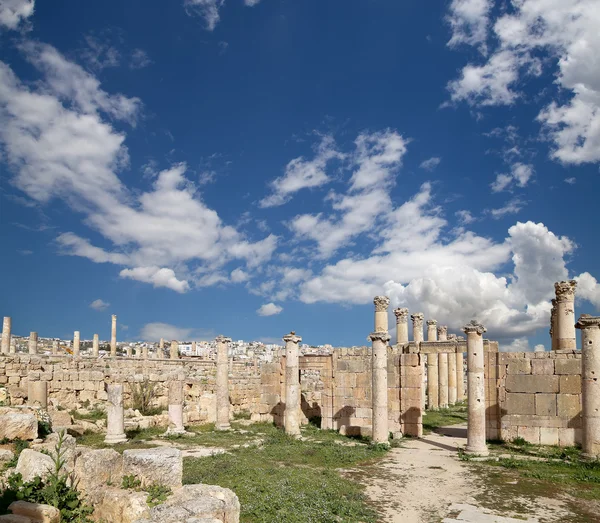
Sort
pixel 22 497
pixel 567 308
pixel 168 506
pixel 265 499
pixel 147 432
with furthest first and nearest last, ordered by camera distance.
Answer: pixel 567 308 < pixel 147 432 < pixel 265 499 < pixel 22 497 < pixel 168 506

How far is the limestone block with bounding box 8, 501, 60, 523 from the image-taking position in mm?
6918

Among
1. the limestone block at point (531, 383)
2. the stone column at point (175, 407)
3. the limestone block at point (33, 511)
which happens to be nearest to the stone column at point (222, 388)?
the stone column at point (175, 407)

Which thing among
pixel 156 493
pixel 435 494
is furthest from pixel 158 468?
pixel 435 494

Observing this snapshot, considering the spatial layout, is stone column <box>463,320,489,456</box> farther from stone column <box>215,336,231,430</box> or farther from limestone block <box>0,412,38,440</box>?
limestone block <box>0,412,38,440</box>

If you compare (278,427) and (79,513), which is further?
(278,427)

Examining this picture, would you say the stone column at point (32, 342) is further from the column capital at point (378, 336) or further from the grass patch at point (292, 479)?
the column capital at point (378, 336)

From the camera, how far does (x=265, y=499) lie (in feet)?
31.6

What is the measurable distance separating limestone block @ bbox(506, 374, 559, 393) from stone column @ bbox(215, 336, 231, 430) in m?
11.6

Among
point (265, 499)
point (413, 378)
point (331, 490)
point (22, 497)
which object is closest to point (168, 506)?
point (22, 497)

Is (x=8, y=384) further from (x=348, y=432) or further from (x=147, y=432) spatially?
(x=348, y=432)

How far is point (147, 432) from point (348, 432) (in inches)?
330

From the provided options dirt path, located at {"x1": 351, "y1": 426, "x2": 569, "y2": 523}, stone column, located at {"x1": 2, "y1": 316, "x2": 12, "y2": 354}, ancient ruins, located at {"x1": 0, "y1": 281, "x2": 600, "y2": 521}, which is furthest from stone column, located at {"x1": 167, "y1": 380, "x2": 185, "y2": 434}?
stone column, located at {"x1": 2, "y1": 316, "x2": 12, "y2": 354}

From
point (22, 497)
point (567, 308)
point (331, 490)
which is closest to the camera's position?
point (22, 497)

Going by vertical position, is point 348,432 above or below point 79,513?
below
